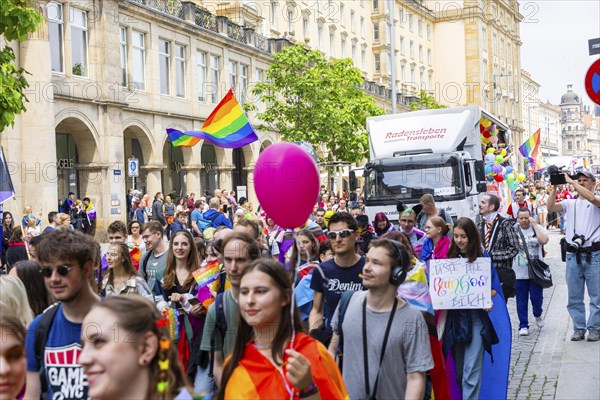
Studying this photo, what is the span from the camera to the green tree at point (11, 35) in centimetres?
1215

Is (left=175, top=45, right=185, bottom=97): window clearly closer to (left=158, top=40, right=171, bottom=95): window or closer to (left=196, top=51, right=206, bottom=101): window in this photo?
(left=158, top=40, right=171, bottom=95): window

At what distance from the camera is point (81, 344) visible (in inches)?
156

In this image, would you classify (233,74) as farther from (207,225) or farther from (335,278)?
(335,278)

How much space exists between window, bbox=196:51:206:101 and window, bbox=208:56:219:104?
42 cm

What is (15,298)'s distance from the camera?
425 centimetres

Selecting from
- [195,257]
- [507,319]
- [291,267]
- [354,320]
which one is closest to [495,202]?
[507,319]

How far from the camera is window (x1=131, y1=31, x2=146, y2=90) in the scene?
103 ft

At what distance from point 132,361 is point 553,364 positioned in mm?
6763

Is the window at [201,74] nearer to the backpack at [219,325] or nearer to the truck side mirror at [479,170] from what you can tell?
the truck side mirror at [479,170]

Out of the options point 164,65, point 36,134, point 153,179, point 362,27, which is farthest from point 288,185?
point 362,27

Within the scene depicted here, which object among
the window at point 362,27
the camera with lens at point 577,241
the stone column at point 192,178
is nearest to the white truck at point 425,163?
the camera with lens at point 577,241

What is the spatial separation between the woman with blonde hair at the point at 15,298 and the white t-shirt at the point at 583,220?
7009 millimetres

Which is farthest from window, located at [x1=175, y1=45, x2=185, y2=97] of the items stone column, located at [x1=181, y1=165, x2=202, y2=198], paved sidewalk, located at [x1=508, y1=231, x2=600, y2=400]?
paved sidewalk, located at [x1=508, y1=231, x2=600, y2=400]

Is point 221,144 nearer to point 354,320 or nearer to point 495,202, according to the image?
point 495,202
